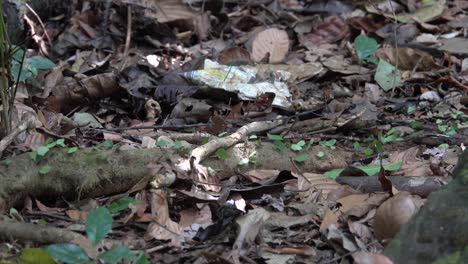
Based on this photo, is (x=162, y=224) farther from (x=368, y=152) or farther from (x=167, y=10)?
(x=167, y=10)

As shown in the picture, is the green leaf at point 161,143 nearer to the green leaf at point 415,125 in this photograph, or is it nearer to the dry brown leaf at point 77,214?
the dry brown leaf at point 77,214

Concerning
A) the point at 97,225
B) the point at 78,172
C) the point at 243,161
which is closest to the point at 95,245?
the point at 97,225

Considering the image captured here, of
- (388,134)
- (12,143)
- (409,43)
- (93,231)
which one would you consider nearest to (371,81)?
(409,43)

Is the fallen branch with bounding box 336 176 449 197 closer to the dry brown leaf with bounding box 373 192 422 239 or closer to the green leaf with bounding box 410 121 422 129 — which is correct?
the dry brown leaf with bounding box 373 192 422 239

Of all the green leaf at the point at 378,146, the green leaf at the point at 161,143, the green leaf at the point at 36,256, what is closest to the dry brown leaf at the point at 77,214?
the green leaf at the point at 36,256

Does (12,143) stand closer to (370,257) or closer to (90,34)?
(370,257)

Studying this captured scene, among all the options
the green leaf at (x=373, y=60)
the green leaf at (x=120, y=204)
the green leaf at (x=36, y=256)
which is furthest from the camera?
the green leaf at (x=373, y=60)
